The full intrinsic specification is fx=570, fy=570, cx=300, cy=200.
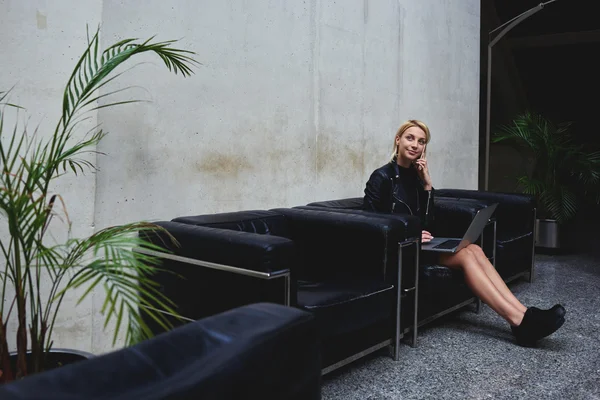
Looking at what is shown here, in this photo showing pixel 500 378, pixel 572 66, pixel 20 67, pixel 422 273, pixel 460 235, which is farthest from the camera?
pixel 572 66

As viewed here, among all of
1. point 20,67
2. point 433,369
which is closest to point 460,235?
point 433,369

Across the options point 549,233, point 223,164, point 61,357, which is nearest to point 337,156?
point 223,164

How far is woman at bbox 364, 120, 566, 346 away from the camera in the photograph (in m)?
3.33

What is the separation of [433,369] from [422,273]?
0.66 m

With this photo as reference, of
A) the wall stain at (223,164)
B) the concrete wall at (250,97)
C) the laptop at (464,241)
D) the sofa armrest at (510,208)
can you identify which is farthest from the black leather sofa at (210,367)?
the sofa armrest at (510,208)

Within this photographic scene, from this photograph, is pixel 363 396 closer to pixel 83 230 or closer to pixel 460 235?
pixel 83 230

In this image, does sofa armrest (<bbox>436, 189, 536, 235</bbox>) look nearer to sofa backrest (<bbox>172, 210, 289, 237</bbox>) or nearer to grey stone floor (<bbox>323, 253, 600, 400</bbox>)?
grey stone floor (<bbox>323, 253, 600, 400</bbox>)

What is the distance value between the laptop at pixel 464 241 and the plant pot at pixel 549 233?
2.99 meters

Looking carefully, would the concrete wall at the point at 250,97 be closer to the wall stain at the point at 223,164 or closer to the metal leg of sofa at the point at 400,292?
the wall stain at the point at 223,164

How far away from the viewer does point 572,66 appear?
1083 cm

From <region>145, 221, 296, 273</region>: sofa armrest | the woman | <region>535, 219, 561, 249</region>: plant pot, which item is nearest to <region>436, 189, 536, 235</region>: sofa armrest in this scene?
the woman

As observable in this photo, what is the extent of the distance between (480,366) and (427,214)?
114 cm

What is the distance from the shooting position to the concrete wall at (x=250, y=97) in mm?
2869

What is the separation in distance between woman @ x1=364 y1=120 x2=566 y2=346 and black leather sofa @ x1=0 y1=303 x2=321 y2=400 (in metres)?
2.47
